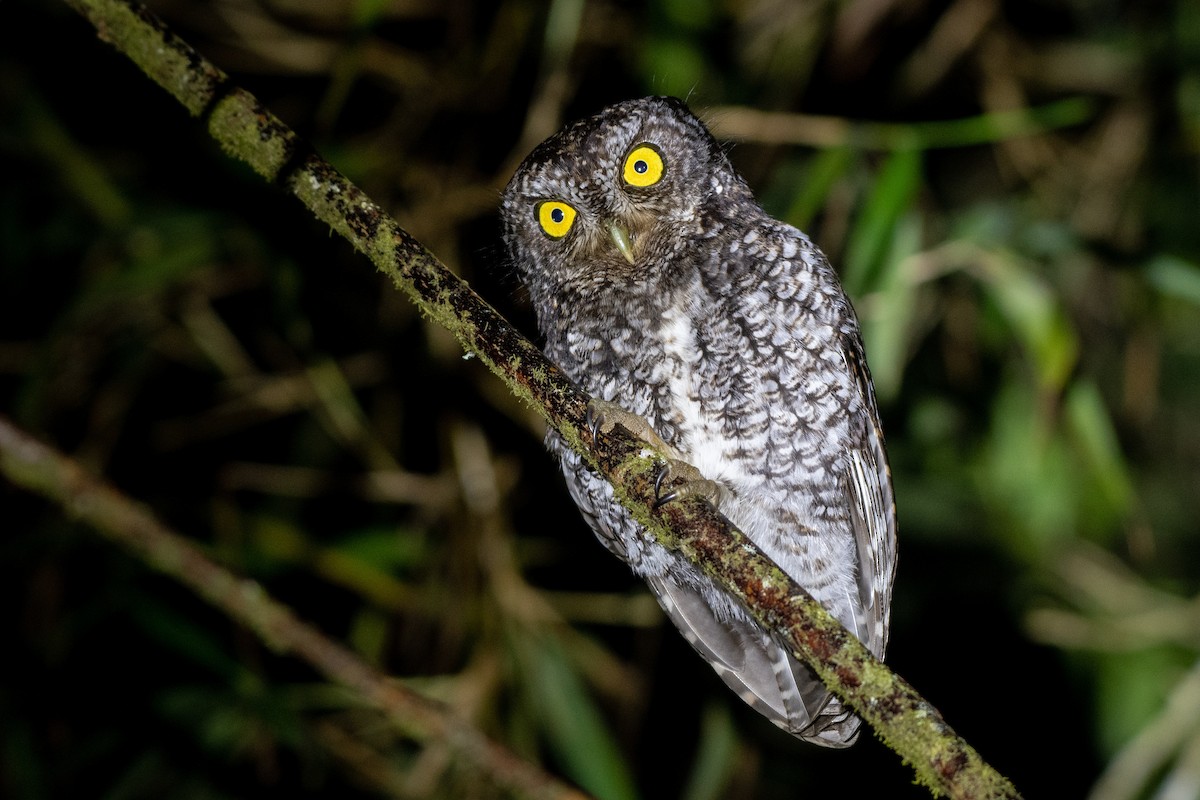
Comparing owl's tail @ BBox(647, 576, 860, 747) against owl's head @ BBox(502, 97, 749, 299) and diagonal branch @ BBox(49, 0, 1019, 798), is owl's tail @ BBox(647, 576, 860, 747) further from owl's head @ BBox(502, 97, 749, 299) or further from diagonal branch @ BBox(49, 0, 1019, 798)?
diagonal branch @ BBox(49, 0, 1019, 798)

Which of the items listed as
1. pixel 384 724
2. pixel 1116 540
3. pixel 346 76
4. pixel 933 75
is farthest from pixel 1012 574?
pixel 346 76

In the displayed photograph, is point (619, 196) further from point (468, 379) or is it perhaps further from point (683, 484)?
point (468, 379)

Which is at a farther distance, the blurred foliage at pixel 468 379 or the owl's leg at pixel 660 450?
the blurred foliage at pixel 468 379

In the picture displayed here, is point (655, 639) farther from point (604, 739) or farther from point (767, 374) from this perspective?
point (767, 374)

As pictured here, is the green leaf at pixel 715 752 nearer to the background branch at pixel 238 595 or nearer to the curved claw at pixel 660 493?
the background branch at pixel 238 595

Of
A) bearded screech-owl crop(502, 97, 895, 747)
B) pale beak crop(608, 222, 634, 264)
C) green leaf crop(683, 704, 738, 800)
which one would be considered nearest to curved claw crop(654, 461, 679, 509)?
bearded screech-owl crop(502, 97, 895, 747)

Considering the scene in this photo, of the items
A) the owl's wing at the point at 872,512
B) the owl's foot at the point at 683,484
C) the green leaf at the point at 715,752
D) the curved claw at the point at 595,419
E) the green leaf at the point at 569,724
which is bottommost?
the green leaf at the point at 715,752

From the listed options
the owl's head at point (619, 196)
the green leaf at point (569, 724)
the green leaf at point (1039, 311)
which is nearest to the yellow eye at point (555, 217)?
the owl's head at point (619, 196)
